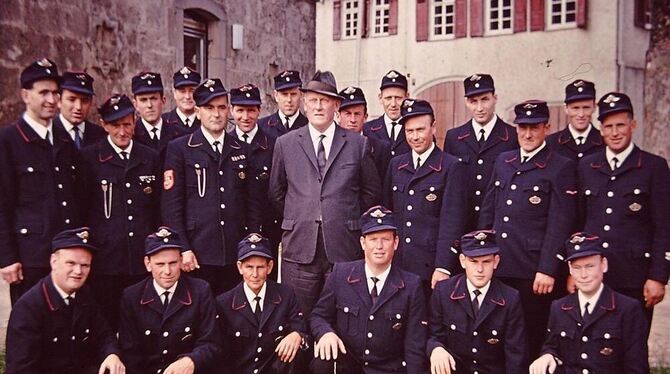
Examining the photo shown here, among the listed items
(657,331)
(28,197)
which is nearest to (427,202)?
(28,197)

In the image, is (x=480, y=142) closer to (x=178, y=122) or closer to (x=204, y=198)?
(x=204, y=198)

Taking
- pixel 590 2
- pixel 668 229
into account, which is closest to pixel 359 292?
pixel 668 229

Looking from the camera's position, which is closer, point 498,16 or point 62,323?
point 62,323

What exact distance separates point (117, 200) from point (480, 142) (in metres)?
2.56

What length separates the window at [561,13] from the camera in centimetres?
1523

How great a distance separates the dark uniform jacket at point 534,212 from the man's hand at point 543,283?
32 mm

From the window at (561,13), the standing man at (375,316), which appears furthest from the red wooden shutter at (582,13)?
the standing man at (375,316)

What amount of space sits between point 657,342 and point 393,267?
10.0ft

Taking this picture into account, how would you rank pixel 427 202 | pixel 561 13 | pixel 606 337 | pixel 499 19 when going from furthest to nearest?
1. pixel 499 19
2. pixel 561 13
3. pixel 427 202
4. pixel 606 337

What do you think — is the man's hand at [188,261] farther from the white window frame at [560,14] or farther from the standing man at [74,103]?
the white window frame at [560,14]

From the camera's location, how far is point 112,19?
10359 mm

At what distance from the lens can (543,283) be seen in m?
4.88

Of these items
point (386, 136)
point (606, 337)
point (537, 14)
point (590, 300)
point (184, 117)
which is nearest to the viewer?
point (606, 337)

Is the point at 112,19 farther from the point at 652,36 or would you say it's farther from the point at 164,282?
the point at 652,36
